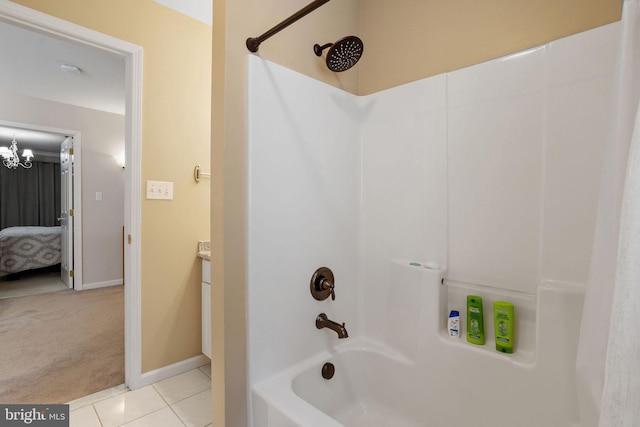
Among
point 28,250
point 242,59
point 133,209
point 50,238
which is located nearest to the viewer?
point 242,59

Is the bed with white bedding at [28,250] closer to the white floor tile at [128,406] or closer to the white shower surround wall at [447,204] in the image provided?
the white floor tile at [128,406]

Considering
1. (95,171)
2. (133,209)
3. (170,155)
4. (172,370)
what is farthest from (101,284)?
(170,155)

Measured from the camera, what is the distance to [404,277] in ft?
4.87

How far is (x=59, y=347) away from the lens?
8.00 feet

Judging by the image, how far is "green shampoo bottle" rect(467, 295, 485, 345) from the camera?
1.26 m

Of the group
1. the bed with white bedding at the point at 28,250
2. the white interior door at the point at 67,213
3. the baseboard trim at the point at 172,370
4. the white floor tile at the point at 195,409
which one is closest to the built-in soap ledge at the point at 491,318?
the white floor tile at the point at 195,409

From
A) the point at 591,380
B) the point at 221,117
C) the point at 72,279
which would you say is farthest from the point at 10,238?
the point at 591,380

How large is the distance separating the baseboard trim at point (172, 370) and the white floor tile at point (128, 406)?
6cm

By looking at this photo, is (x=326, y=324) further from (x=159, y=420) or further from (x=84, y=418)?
(x=84, y=418)

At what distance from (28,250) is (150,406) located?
14.4 ft

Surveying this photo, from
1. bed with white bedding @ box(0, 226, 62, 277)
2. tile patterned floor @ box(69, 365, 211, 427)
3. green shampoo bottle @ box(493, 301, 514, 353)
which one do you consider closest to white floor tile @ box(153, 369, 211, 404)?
tile patterned floor @ box(69, 365, 211, 427)

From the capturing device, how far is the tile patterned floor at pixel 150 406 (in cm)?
160

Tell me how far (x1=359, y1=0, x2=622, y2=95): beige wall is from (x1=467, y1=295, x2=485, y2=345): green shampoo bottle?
107 cm

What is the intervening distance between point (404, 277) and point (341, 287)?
0.34 m
